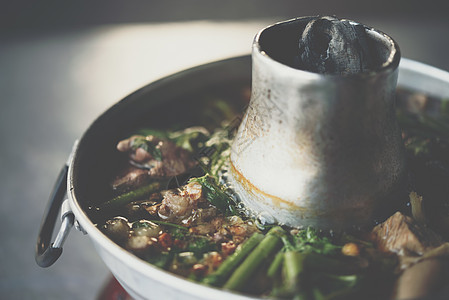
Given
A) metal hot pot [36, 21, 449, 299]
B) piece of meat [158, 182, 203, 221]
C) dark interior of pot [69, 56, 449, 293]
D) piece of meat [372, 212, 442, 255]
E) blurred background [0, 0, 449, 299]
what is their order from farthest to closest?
blurred background [0, 0, 449, 299]
dark interior of pot [69, 56, 449, 293]
piece of meat [158, 182, 203, 221]
piece of meat [372, 212, 442, 255]
metal hot pot [36, 21, 449, 299]

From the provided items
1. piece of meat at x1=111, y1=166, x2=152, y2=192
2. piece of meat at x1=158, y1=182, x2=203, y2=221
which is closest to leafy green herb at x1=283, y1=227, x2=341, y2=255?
piece of meat at x1=158, y1=182, x2=203, y2=221

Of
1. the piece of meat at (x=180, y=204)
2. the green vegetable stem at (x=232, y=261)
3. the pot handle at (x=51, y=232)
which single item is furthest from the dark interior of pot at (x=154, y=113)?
the green vegetable stem at (x=232, y=261)

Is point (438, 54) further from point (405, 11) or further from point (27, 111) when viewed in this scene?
point (27, 111)

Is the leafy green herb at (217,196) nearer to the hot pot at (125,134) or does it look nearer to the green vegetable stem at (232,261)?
the green vegetable stem at (232,261)

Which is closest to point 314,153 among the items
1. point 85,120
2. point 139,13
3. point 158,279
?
point 158,279

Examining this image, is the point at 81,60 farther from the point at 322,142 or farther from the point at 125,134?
the point at 322,142

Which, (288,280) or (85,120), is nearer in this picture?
(288,280)

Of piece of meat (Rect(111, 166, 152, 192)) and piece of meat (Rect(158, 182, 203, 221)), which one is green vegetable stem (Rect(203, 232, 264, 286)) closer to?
piece of meat (Rect(158, 182, 203, 221))
